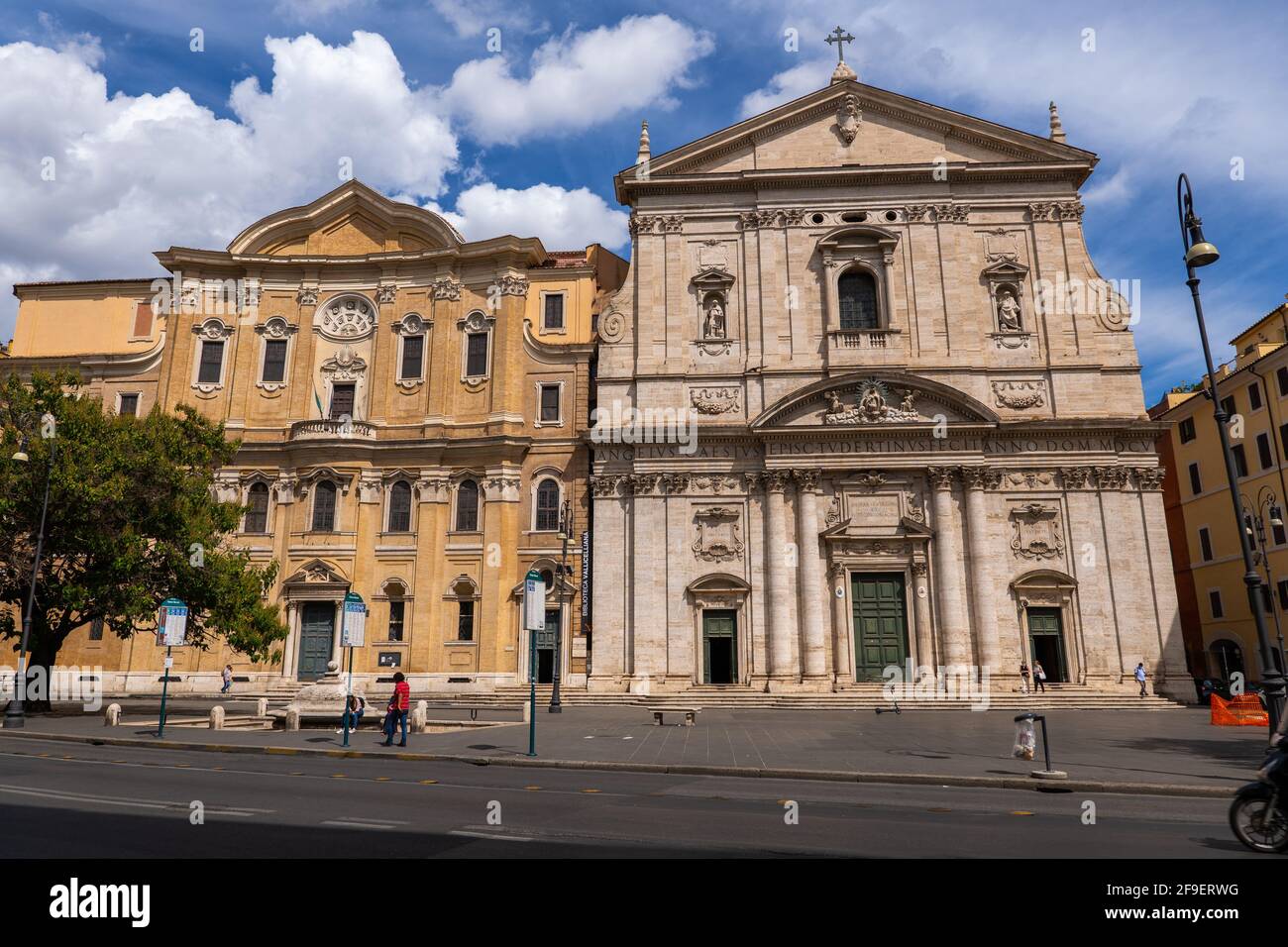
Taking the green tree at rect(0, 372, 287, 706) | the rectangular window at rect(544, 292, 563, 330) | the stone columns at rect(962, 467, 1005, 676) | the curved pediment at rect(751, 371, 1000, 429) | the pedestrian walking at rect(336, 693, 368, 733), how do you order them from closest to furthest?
1. the pedestrian walking at rect(336, 693, 368, 733)
2. the green tree at rect(0, 372, 287, 706)
3. the stone columns at rect(962, 467, 1005, 676)
4. the curved pediment at rect(751, 371, 1000, 429)
5. the rectangular window at rect(544, 292, 563, 330)

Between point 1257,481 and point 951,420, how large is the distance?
1626 centimetres

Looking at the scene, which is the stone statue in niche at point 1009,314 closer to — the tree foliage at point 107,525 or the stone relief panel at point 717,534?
the stone relief panel at point 717,534

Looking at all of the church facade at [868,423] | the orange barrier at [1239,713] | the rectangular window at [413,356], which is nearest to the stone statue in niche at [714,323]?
the church facade at [868,423]

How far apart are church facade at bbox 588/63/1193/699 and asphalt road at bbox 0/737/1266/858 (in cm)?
1951

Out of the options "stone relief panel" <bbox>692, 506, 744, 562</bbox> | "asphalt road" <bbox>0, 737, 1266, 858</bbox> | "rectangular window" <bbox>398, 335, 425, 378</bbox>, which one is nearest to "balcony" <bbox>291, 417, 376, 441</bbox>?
"rectangular window" <bbox>398, 335, 425, 378</bbox>

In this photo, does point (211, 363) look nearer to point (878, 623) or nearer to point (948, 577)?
point (878, 623)

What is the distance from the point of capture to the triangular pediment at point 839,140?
124 ft

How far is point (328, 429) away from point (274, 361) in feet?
17.7

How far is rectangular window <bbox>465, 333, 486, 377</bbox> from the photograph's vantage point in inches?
1518

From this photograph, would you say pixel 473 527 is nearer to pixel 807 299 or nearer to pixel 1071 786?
pixel 807 299

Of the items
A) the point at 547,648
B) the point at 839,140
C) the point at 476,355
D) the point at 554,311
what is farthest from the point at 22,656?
the point at 839,140

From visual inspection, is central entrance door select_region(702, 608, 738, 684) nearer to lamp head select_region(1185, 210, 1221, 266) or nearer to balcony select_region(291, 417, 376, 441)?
balcony select_region(291, 417, 376, 441)

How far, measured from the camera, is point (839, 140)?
38.2 m
